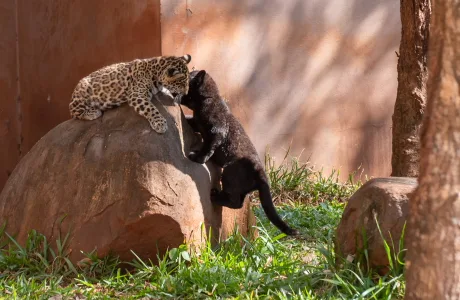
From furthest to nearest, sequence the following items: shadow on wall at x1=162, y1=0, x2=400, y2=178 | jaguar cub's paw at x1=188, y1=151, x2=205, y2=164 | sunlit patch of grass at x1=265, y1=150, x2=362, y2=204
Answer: sunlit patch of grass at x1=265, y1=150, x2=362, y2=204 → shadow on wall at x1=162, y1=0, x2=400, y2=178 → jaguar cub's paw at x1=188, y1=151, x2=205, y2=164

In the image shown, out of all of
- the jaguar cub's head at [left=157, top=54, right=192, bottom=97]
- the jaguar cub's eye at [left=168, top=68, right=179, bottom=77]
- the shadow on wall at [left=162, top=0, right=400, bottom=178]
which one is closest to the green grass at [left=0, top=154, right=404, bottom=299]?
the jaguar cub's head at [left=157, top=54, right=192, bottom=97]

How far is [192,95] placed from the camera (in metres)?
7.25

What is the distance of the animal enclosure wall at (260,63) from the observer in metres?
9.16

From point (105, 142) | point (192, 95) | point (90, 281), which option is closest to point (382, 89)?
point (192, 95)

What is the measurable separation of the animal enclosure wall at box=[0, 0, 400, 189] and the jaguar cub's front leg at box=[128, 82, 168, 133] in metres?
1.97

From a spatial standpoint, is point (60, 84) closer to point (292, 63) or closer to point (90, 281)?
point (292, 63)

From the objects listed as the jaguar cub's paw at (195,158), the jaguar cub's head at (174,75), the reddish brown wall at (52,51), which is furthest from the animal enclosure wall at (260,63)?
the jaguar cub's paw at (195,158)

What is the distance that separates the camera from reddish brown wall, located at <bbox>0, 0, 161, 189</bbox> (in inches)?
349

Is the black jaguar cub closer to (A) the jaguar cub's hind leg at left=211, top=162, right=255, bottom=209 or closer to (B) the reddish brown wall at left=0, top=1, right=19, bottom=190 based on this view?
(A) the jaguar cub's hind leg at left=211, top=162, right=255, bottom=209

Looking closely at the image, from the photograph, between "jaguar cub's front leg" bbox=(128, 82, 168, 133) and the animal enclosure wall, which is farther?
the animal enclosure wall

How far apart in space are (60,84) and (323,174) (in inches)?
149

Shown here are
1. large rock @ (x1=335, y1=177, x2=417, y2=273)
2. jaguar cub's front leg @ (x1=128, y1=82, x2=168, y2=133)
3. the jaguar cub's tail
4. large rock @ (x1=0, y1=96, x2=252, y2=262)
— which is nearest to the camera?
large rock @ (x1=335, y1=177, x2=417, y2=273)

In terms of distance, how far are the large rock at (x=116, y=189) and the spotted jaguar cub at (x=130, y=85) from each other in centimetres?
10

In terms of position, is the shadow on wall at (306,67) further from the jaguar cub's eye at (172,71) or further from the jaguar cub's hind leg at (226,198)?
the jaguar cub's hind leg at (226,198)
